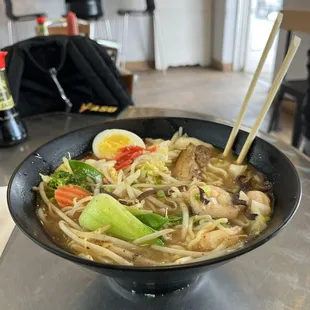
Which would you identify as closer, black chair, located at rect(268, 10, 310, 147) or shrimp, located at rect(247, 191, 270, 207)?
shrimp, located at rect(247, 191, 270, 207)

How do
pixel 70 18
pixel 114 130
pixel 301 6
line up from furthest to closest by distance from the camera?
pixel 301 6, pixel 70 18, pixel 114 130

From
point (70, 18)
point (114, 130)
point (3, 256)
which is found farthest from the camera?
point (70, 18)

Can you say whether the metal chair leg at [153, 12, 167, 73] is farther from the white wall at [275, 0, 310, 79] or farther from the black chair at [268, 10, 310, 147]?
the black chair at [268, 10, 310, 147]

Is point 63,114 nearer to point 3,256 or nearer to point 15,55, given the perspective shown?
point 15,55

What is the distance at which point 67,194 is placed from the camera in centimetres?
91

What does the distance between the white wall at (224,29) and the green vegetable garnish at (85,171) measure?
4.86 meters

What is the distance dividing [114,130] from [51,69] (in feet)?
2.67

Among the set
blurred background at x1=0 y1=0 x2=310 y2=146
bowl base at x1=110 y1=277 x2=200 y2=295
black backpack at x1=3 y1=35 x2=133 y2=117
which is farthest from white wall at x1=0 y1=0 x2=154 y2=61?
bowl base at x1=110 y1=277 x2=200 y2=295

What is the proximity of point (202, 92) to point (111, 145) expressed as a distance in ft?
12.2

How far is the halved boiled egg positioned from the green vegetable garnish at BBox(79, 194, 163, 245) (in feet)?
1.17

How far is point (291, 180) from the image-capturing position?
2.71 ft

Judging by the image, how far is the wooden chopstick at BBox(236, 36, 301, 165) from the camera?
2.69 ft

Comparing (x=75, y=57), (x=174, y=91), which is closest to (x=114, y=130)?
(x=75, y=57)

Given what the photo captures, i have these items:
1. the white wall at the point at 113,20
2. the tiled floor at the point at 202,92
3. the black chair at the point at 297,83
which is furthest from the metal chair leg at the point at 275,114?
the white wall at the point at 113,20
